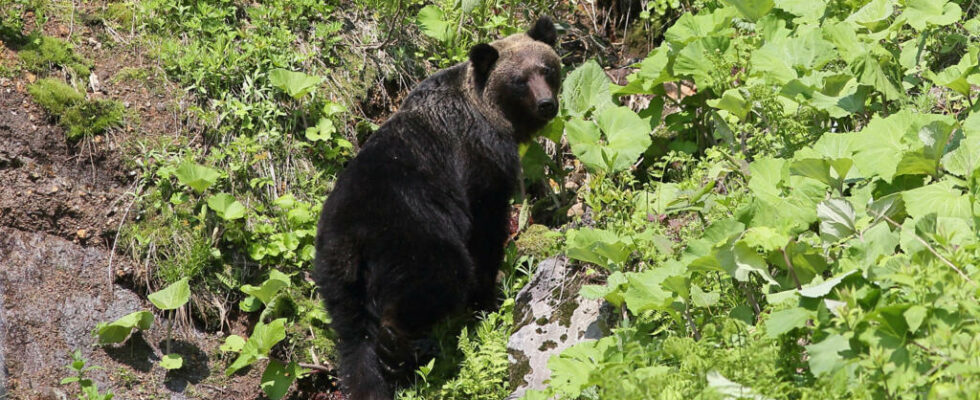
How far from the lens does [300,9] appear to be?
8.74 m

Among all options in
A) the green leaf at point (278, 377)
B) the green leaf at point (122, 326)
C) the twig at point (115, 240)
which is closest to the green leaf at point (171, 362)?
the green leaf at point (122, 326)

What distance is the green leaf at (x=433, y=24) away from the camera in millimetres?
8820

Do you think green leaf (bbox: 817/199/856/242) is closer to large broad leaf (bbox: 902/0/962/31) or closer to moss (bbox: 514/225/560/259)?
large broad leaf (bbox: 902/0/962/31)

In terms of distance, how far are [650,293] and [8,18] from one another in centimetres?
592

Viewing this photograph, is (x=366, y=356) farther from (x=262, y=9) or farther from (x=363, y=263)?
(x=262, y=9)

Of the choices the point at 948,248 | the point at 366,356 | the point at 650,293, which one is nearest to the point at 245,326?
the point at 366,356

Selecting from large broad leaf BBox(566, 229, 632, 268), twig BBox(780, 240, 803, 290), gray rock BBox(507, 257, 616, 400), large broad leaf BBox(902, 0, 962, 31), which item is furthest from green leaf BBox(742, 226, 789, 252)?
large broad leaf BBox(902, 0, 962, 31)

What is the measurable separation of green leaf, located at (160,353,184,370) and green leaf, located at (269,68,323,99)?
7.82 ft

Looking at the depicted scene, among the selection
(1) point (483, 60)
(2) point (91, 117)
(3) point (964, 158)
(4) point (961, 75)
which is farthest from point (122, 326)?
(4) point (961, 75)

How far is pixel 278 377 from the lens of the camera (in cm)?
683

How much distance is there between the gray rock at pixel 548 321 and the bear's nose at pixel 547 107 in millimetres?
1200

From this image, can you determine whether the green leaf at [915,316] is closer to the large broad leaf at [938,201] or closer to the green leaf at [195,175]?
the large broad leaf at [938,201]

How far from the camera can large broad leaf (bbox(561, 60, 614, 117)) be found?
7773 millimetres

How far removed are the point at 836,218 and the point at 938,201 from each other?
470mm
